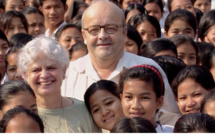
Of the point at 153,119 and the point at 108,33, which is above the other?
the point at 108,33

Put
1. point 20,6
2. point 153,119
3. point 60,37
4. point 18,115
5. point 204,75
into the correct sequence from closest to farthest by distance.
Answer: point 18,115 < point 153,119 < point 204,75 < point 60,37 < point 20,6

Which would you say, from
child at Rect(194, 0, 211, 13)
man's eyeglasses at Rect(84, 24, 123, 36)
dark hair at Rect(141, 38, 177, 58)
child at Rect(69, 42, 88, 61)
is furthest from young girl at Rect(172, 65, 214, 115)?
child at Rect(194, 0, 211, 13)

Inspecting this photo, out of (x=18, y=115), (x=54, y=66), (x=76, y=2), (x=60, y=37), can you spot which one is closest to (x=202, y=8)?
(x=76, y=2)

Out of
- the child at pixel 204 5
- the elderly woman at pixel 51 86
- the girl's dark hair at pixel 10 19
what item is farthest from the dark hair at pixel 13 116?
the child at pixel 204 5

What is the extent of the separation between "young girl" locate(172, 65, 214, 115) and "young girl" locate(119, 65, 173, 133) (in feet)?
1.10

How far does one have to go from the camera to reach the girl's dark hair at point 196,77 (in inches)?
183

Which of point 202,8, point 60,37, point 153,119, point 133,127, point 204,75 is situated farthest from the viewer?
point 202,8

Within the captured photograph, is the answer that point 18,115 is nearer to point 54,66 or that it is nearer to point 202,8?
point 54,66

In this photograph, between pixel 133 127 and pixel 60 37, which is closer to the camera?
pixel 133 127

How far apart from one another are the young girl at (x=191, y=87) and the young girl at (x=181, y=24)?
2.02 metres

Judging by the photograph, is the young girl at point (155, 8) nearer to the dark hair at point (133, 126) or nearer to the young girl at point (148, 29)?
the young girl at point (148, 29)

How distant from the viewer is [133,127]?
334 centimetres

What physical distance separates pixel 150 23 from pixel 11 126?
11.5 feet

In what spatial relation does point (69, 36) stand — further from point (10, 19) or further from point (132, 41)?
point (10, 19)
